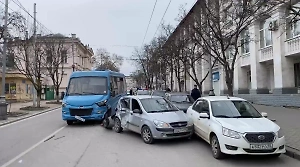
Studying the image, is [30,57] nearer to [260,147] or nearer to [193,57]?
[193,57]

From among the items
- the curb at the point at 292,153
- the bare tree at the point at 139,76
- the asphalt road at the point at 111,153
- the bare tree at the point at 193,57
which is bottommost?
the asphalt road at the point at 111,153

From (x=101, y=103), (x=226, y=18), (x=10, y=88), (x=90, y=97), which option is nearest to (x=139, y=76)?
(x=10, y=88)

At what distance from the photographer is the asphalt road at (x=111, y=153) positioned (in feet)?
22.2

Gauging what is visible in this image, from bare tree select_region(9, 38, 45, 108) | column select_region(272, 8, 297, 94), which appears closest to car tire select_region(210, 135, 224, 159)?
column select_region(272, 8, 297, 94)

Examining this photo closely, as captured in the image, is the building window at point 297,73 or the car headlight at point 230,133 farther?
the building window at point 297,73

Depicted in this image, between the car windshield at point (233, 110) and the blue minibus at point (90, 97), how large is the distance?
238 inches

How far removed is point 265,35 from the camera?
2564 centimetres

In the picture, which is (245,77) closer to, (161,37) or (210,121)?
(161,37)

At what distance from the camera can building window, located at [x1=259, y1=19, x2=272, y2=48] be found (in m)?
24.9

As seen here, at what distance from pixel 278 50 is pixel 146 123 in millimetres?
17023

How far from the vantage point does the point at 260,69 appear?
87.0 ft

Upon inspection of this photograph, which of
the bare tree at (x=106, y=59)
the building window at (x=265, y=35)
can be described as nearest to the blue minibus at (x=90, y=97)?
the building window at (x=265, y=35)

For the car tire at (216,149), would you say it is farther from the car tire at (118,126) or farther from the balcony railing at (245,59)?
the balcony railing at (245,59)

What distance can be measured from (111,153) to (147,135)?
5.72 feet
